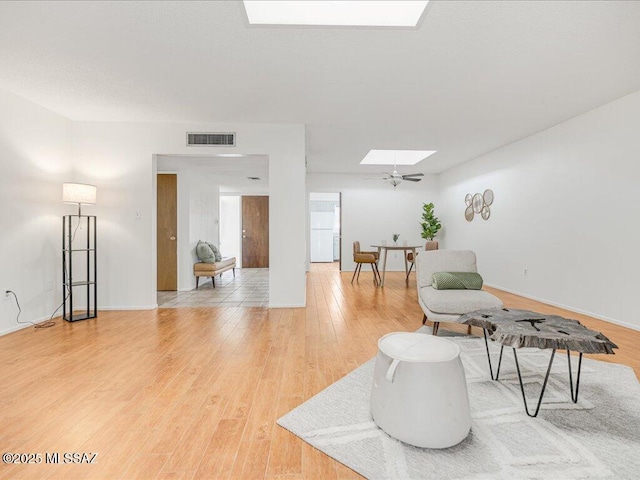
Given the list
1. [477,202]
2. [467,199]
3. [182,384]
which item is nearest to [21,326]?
[182,384]

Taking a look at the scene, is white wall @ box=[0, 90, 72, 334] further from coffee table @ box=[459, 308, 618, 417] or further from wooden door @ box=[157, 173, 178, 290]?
coffee table @ box=[459, 308, 618, 417]

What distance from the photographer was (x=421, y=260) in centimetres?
350

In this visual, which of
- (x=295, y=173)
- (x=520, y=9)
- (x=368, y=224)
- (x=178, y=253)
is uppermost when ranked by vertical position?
(x=520, y=9)

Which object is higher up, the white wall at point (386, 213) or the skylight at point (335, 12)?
the skylight at point (335, 12)

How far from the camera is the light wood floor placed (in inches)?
56.6

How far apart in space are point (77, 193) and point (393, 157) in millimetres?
5910

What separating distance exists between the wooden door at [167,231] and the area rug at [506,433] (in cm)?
456

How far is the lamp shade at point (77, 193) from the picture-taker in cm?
358

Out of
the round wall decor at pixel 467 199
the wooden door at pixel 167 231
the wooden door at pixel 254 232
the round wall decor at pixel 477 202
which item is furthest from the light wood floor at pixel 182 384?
the wooden door at pixel 254 232

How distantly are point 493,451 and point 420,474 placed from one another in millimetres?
413

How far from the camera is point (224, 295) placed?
17.4 ft

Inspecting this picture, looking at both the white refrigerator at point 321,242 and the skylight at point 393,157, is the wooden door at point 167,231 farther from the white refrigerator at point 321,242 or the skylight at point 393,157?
the white refrigerator at point 321,242

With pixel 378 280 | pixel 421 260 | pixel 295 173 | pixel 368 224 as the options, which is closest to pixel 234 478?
pixel 421 260

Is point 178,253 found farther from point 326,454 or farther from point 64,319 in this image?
point 326,454
